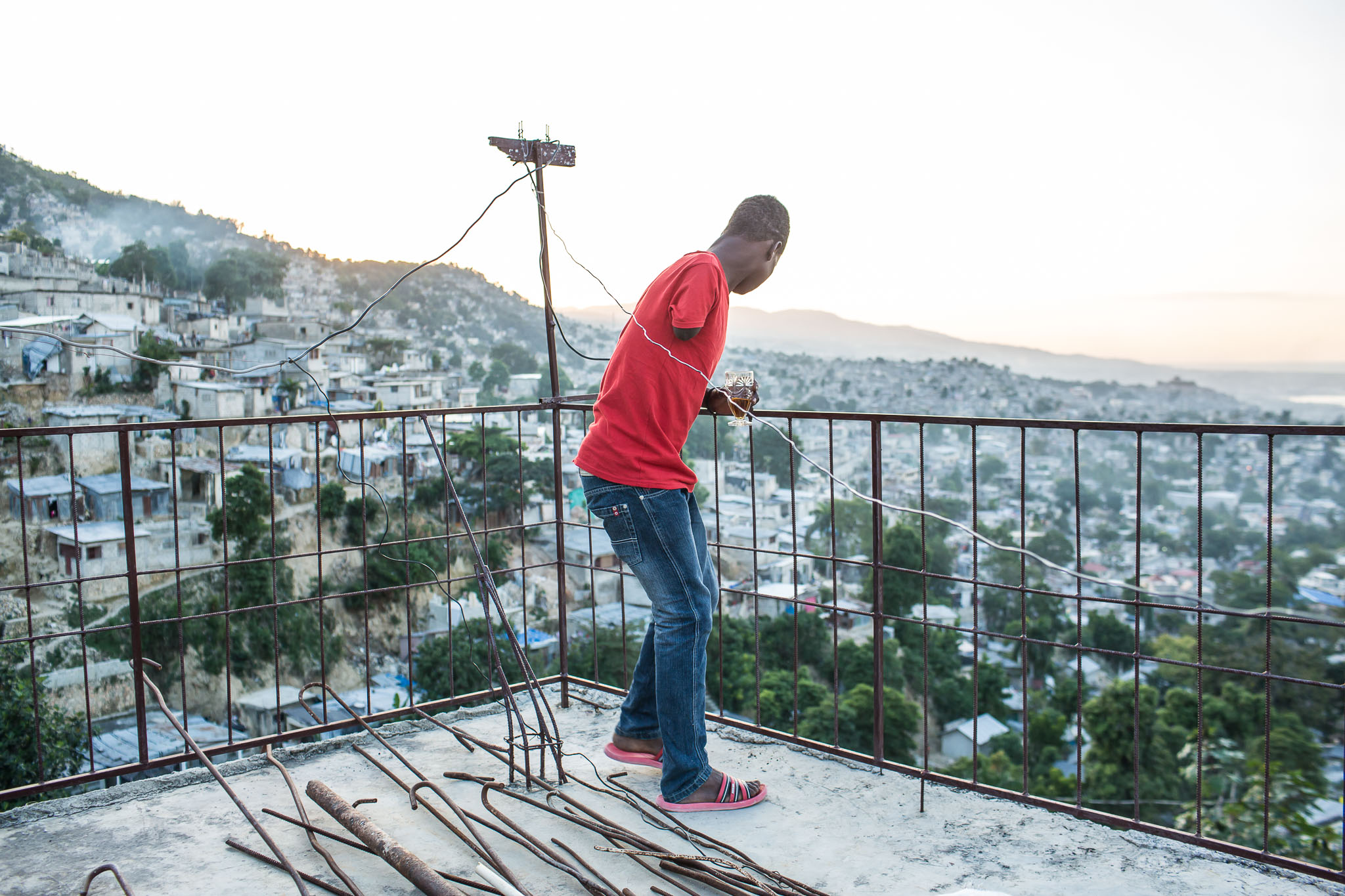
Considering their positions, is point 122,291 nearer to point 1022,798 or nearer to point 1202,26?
point 1022,798

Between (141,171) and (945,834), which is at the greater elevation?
(141,171)

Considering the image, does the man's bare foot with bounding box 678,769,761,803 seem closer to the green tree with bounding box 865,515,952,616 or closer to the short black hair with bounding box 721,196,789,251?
the short black hair with bounding box 721,196,789,251

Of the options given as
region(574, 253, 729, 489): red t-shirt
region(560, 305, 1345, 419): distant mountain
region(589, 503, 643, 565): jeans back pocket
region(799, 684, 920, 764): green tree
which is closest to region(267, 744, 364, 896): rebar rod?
region(589, 503, 643, 565): jeans back pocket

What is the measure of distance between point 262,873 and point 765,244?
2066mm

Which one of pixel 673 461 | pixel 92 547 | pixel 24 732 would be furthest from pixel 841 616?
pixel 673 461

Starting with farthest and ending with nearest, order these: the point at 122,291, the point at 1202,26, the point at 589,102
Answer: the point at 1202,26 → the point at 122,291 → the point at 589,102

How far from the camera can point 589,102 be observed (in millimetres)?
28828

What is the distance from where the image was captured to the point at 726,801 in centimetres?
247

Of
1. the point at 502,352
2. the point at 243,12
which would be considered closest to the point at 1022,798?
the point at 502,352

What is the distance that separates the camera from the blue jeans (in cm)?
232

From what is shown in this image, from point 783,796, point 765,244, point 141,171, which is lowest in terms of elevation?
point 783,796

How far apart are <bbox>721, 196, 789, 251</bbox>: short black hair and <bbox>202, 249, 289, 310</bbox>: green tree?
45.9 meters

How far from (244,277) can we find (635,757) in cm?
4822

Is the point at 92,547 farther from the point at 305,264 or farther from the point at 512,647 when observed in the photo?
the point at 512,647
